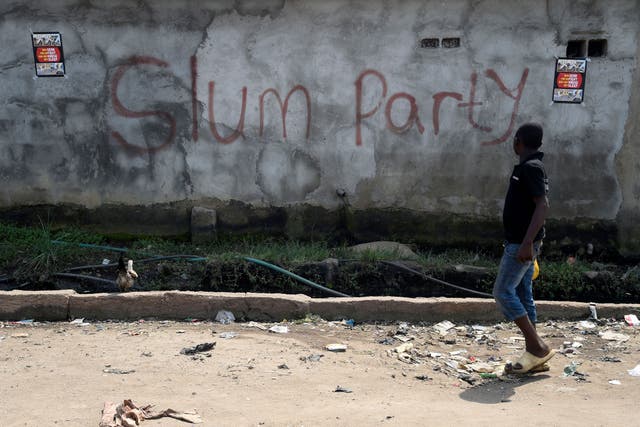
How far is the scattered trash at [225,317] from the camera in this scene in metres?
4.97

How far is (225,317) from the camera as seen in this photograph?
4.99 m

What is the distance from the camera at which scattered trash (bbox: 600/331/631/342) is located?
4.77 meters

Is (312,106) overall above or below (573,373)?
above

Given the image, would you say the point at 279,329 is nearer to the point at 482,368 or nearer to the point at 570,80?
the point at 482,368

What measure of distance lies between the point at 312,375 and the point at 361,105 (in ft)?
11.5

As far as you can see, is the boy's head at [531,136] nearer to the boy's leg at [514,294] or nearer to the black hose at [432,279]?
the boy's leg at [514,294]

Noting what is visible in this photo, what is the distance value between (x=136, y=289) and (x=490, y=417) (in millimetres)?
3764

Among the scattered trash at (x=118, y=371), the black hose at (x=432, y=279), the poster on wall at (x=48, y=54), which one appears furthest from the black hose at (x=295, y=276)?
the poster on wall at (x=48, y=54)

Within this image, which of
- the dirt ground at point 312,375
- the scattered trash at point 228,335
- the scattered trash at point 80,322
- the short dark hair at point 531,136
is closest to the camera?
the dirt ground at point 312,375

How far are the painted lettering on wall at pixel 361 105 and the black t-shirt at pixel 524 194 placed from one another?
2.83m

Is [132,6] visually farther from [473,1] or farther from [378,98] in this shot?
[473,1]

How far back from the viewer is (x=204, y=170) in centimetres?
671

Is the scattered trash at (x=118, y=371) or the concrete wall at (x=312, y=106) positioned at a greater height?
the concrete wall at (x=312, y=106)

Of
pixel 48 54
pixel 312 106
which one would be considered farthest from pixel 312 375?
pixel 48 54
